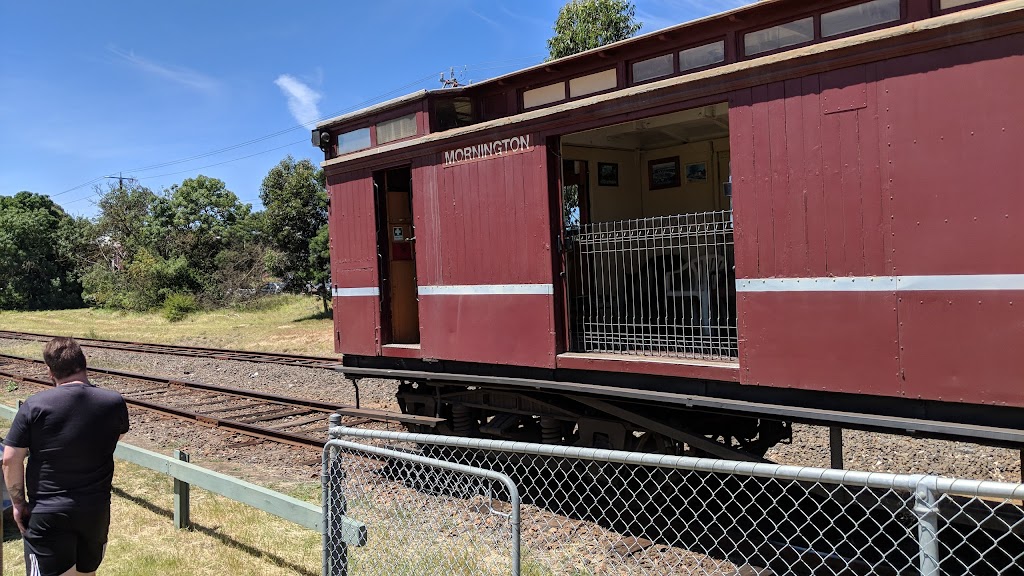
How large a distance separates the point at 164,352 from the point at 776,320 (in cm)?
1884

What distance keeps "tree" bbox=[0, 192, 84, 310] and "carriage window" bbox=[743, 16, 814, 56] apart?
168 ft

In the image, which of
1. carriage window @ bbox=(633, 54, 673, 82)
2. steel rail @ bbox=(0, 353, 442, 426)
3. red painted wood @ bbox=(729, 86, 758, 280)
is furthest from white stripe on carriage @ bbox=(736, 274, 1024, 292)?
steel rail @ bbox=(0, 353, 442, 426)

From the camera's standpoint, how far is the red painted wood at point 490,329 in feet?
20.4

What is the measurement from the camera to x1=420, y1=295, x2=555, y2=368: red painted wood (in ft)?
20.4

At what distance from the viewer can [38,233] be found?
4822 cm

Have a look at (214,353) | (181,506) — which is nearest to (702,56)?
(181,506)

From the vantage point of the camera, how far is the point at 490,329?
6.62 meters

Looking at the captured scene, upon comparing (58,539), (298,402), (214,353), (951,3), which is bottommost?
(298,402)

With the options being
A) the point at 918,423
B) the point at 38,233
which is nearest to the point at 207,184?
the point at 38,233

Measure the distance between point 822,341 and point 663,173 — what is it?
4.13 metres

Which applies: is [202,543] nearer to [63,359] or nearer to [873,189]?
[63,359]

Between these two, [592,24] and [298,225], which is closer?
[592,24]

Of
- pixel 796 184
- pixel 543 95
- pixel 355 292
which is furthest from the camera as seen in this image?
pixel 355 292

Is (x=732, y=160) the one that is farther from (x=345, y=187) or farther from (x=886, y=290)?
(x=345, y=187)
